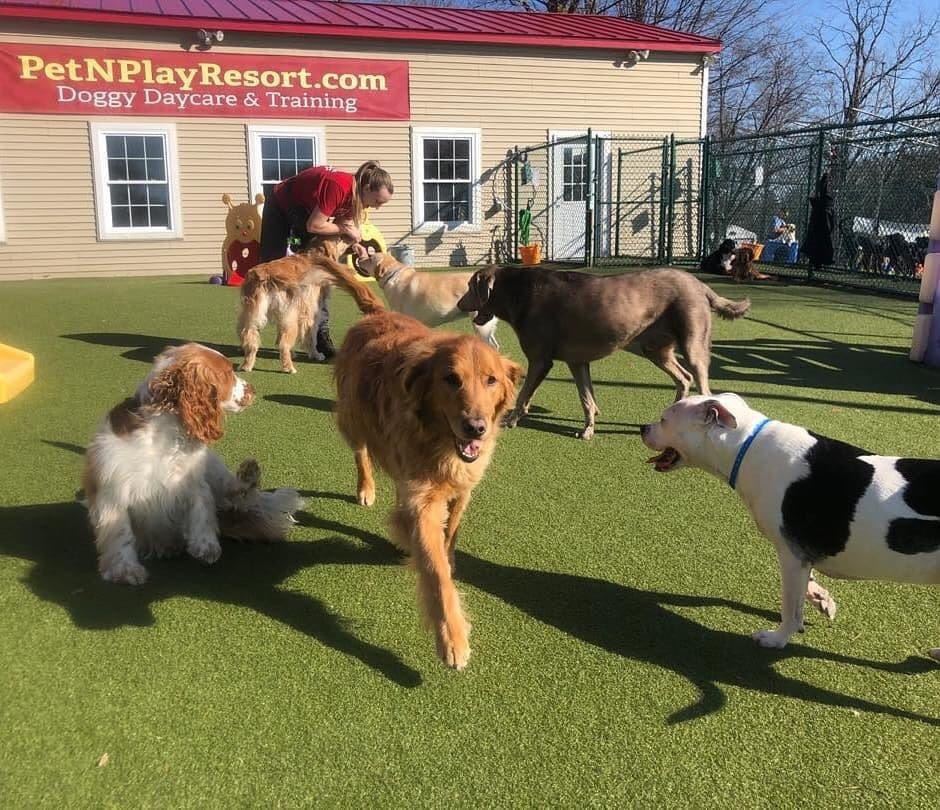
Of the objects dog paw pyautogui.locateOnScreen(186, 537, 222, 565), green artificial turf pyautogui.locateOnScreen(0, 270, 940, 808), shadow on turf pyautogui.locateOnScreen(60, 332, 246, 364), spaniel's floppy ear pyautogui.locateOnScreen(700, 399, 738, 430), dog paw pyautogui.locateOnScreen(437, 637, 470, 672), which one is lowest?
green artificial turf pyautogui.locateOnScreen(0, 270, 940, 808)

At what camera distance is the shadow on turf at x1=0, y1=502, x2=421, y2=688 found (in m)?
3.01

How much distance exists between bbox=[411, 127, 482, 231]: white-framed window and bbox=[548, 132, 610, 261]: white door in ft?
6.71

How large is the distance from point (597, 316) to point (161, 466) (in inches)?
134

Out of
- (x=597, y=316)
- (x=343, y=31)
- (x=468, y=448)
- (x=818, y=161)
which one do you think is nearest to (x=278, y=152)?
(x=343, y=31)

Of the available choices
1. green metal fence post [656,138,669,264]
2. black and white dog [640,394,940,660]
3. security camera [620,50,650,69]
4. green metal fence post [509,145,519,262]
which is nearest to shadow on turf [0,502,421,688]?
black and white dog [640,394,940,660]

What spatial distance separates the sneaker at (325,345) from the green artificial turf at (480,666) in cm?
358

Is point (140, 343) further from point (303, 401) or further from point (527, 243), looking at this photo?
point (527, 243)

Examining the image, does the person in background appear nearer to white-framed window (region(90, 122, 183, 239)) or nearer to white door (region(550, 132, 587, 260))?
white door (region(550, 132, 587, 260))

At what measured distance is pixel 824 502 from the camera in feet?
8.98

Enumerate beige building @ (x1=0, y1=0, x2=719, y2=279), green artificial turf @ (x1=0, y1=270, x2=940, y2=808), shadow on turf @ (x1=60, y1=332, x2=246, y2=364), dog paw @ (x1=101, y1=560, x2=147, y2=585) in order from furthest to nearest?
beige building @ (x1=0, y1=0, x2=719, y2=279)
shadow on turf @ (x1=60, y1=332, x2=246, y2=364)
dog paw @ (x1=101, y1=560, x2=147, y2=585)
green artificial turf @ (x1=0, y1=270, x2=940, y2=808)

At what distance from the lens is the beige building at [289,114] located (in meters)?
15.7

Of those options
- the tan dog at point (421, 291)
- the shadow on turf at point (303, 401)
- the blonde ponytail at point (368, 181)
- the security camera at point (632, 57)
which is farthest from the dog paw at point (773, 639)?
the security camera at point (632, 57)

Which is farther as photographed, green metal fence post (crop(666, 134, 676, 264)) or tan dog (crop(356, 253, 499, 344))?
green metal fence post (crop(666, 134, 676, 264))

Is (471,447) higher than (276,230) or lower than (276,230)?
lower
